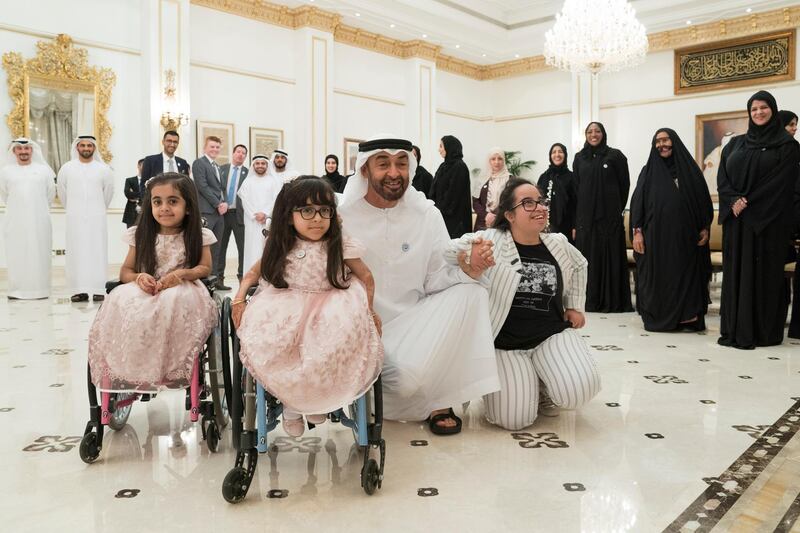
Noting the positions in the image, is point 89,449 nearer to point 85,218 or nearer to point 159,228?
point 159,228

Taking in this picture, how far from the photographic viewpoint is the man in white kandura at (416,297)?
268cm

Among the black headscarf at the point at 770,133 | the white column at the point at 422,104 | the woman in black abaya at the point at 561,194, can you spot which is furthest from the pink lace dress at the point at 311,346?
the white column at the point at 422,104

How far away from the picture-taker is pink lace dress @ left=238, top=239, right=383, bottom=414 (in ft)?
6.90

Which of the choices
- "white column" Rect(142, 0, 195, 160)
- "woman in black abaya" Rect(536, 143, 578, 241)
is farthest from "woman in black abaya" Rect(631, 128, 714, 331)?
"white column" Rect(142, 0, 195, 160)

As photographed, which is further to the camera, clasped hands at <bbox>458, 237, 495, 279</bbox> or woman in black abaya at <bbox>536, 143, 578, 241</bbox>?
woman in black abaya at <bbox>536, 143, 578, 241</bbox>

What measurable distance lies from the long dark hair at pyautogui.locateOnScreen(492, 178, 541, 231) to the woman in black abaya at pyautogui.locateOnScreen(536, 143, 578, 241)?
14.3 feet

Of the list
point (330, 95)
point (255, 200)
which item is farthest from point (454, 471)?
point (330, 95)

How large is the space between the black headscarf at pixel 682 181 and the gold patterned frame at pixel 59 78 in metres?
6.85

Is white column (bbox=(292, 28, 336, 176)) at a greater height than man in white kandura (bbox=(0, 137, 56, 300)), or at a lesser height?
greater

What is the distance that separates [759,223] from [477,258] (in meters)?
2.85

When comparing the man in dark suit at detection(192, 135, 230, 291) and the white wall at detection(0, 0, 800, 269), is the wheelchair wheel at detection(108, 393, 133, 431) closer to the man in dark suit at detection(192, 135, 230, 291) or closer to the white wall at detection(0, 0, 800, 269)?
the man in dark suit at detection(192, 135, 230, 291)

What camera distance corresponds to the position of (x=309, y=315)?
2199mm

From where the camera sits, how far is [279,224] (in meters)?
2.33

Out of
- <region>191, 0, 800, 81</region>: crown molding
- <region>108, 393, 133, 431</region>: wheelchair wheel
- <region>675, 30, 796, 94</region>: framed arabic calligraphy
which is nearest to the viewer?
<region>108, 393, 133, 431</region>: wheelchair wheel
